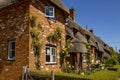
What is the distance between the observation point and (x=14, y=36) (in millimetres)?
19859

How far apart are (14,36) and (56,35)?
190 inches

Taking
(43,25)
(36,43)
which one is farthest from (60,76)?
(43,25)

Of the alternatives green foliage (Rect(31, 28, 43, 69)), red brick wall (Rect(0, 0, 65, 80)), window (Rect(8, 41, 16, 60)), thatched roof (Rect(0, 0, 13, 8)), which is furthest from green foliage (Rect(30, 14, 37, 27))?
thatched roof (Rect(0, 0, 13, 8))

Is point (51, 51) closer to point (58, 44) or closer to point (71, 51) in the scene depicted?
point (58, 44)

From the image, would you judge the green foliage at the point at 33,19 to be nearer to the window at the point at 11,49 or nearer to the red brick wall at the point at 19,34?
the red brick wall at the point at 19,34

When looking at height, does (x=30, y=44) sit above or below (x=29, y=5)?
below

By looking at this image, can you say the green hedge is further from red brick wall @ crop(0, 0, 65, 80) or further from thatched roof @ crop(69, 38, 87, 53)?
thatched roof @ crop(69, 38, 87, 53)

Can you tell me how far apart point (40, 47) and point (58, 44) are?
3.69 metres

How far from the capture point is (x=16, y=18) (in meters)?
20.1

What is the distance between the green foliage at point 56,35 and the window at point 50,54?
828 millimetres

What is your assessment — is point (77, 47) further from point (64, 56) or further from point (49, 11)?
point (49, 11)

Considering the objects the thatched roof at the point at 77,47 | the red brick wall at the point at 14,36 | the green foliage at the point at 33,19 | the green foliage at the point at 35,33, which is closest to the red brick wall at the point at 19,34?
the red brick wall at the point at 14,36

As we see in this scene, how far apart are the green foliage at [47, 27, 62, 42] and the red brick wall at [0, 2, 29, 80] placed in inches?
129

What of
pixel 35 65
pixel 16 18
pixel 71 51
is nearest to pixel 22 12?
pixel 16 18
